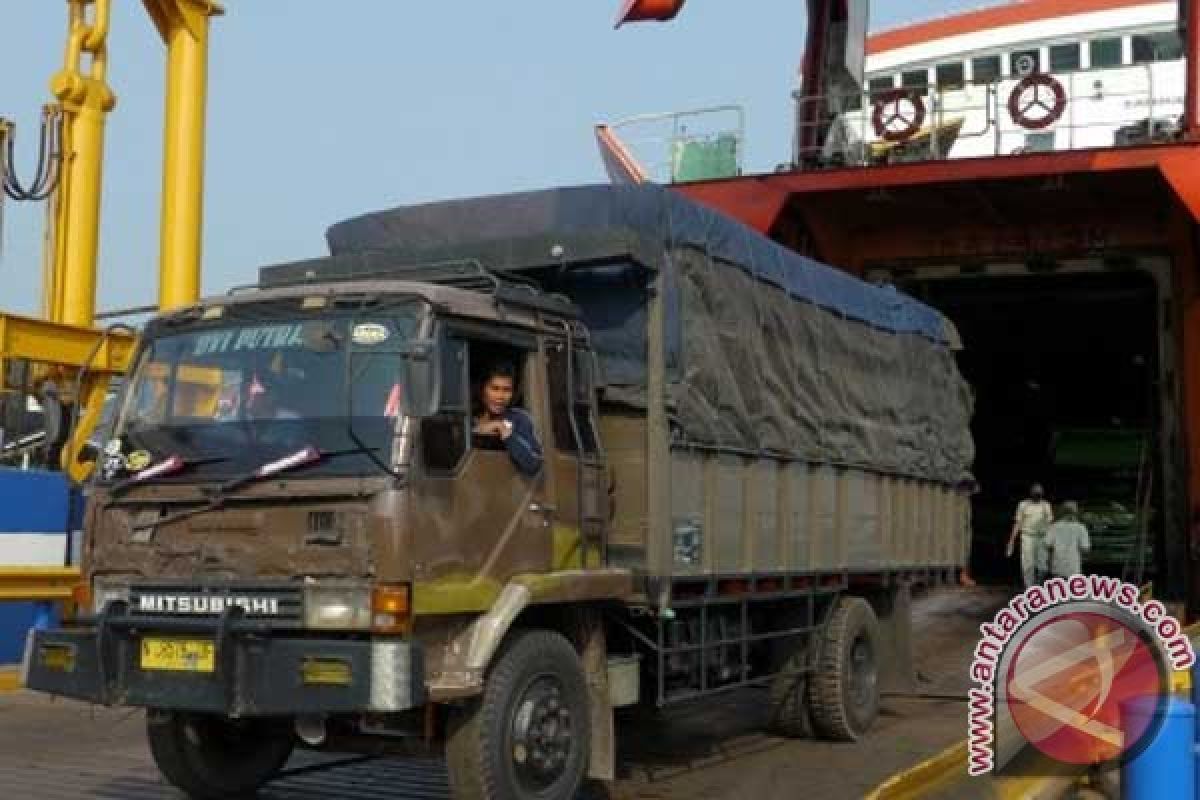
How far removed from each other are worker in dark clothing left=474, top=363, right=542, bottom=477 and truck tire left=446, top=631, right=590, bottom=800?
780 mm

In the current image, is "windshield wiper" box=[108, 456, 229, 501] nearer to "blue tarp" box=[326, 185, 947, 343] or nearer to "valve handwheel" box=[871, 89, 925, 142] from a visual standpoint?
"blue tarp" box=[326, 185, 947, 343]

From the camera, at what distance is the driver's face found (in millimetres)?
6266

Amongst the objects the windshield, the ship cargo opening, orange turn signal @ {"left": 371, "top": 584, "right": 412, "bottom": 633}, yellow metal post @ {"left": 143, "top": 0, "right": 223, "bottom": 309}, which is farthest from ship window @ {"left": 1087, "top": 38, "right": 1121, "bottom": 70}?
orange turn signal @ {"left": 371, "top": 584, "right": 412, "bottom": 633}

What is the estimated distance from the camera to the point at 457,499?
19.3 feet

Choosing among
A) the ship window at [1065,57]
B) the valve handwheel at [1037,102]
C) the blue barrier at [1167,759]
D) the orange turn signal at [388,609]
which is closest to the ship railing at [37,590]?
the orange turn signal at [388,609]

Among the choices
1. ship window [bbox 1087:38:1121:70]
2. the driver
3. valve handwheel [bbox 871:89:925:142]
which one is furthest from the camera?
ship window [bbox 1087:38:1121:70]

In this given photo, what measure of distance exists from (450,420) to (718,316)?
7.39ft

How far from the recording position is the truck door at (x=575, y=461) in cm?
659

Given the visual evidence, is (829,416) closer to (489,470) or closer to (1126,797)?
(489,470)

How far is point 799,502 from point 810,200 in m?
9.69

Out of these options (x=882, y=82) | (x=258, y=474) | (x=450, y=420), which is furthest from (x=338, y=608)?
(x=882, y=82)

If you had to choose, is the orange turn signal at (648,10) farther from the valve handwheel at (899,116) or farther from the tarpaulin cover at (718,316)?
the tarpaulin cover at (718,316)

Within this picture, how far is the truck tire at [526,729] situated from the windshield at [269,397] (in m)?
1.10

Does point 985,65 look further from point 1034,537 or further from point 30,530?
point 30,530
